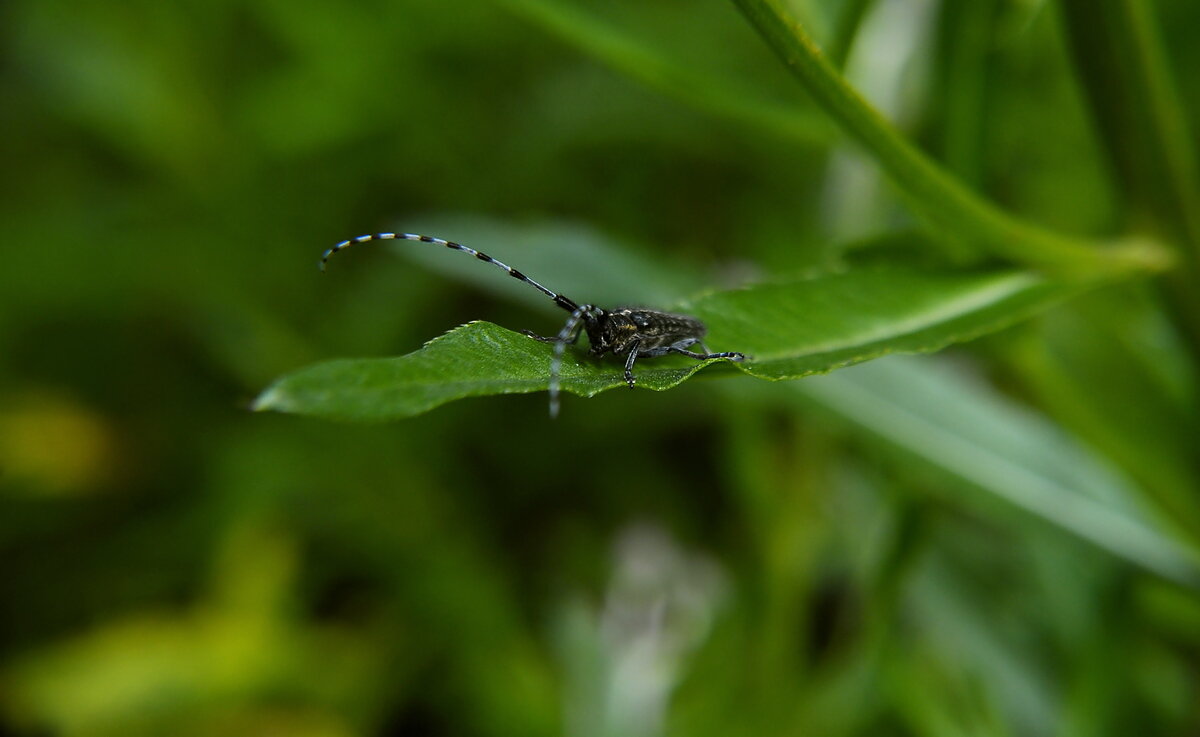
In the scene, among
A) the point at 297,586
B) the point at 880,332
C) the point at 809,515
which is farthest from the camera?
the point at 297,586

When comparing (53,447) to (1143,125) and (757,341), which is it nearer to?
(757,341)

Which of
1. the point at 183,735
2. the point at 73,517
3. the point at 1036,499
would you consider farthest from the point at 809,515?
the point at 73,517

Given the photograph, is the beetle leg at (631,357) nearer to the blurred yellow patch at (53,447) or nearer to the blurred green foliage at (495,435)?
the blurred green foliage at (495,435)

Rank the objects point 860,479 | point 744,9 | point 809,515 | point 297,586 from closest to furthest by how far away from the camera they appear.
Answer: point 744,9 < point 809,515 < point 860,479 < point 297,586

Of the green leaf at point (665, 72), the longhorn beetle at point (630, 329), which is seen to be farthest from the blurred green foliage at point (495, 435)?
the green leaf at point (665, 72)

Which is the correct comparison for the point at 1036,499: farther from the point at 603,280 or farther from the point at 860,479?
the point at 603,280

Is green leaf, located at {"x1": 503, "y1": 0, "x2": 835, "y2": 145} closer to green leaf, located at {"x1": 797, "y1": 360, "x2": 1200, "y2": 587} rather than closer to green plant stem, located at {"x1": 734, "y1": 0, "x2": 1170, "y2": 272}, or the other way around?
green plant stem, located at {"x1": 734, "y1": 0, "x2": 1170, "y2": 272}

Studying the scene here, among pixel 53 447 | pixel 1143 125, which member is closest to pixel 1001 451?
pixel 1143 125
